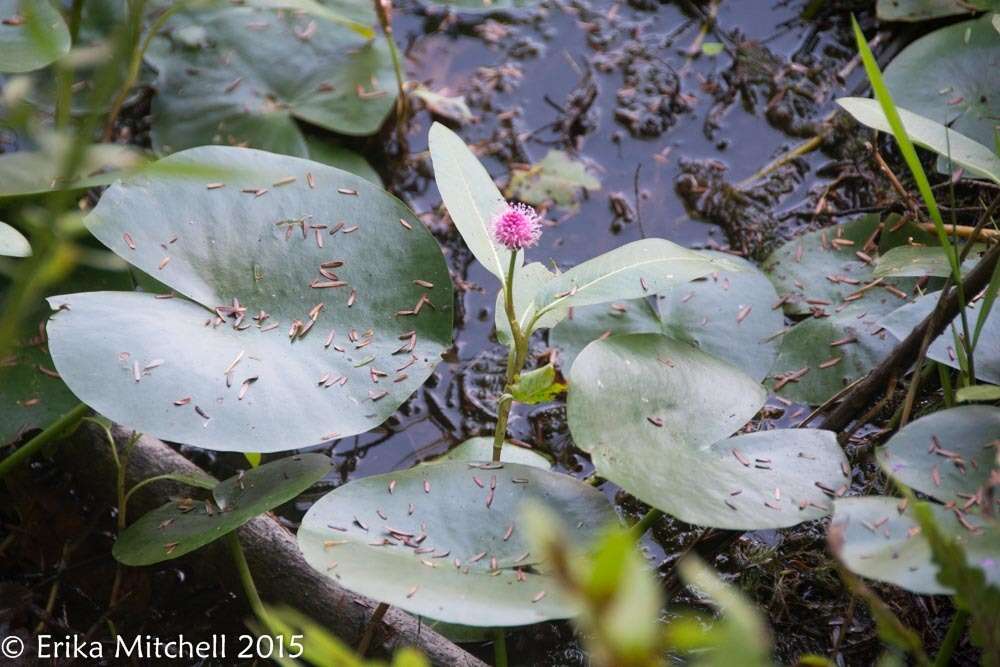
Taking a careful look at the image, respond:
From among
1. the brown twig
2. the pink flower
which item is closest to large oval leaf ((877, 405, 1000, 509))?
the brown twig

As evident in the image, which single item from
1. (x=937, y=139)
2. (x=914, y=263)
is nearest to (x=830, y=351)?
(x=914, y=263)

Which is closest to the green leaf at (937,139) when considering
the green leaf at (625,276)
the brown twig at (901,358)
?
the brown twig at (901,358)

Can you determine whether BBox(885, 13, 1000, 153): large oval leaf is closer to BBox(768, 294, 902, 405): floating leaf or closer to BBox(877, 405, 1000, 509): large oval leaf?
Answer: BBox(768, 294, 902, 405): floating leaf

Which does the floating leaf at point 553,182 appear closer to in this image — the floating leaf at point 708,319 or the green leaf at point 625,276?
the floating leaf at point 708,319

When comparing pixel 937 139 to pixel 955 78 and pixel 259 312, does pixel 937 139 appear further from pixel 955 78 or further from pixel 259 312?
pixel 259 312

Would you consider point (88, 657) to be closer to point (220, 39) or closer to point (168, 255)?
point (168, 255)

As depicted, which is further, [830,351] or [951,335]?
[830,351]
